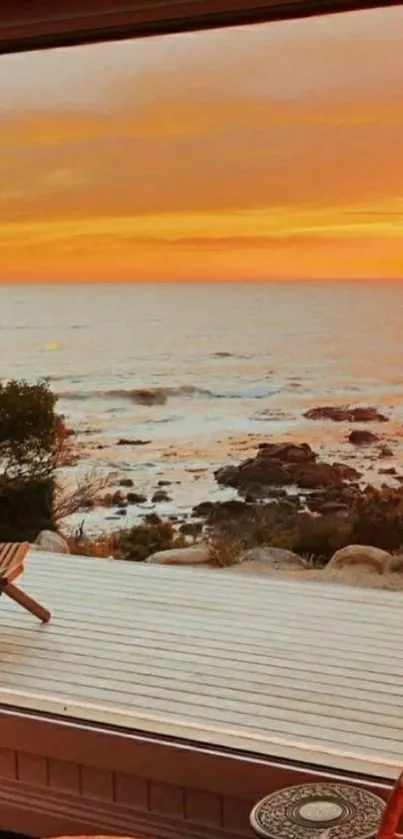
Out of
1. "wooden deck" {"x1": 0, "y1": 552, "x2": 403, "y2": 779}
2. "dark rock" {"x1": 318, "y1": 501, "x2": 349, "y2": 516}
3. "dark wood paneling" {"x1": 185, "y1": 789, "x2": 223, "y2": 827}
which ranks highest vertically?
"dark rock" {"x1": 318, "y1": 501, "x2": 349, "y2": 516}

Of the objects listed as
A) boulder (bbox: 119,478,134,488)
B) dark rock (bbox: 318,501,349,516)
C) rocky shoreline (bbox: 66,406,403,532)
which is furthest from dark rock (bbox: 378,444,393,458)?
boulder (bbox: 119,478,134,488)

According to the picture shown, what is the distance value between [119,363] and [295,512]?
626 millimetres

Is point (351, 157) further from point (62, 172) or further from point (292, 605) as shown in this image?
point (292, 605)

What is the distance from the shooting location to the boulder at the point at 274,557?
2.93 meters

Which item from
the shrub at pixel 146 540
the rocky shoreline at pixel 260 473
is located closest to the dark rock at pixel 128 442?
the rocky shoreline at pixel 260 473

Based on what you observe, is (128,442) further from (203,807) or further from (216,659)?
(203,807)

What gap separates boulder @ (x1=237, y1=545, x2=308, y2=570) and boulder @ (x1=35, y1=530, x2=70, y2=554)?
1.72 ft

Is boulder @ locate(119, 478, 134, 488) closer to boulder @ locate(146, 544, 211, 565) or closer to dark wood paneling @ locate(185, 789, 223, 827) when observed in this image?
boulder @ locate(146, 544, 211, 565)

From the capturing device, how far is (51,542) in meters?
3.23

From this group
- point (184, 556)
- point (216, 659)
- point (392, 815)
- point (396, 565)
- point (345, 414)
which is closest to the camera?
point (392, 815)

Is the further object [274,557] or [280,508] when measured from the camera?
[274,557]

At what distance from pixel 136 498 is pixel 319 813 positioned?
1139 mm

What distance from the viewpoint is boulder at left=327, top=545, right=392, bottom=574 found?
279cm

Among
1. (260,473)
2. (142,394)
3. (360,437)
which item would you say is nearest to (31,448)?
(142,394)
